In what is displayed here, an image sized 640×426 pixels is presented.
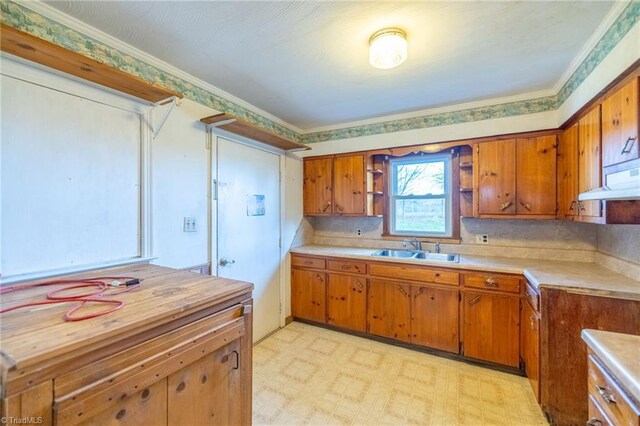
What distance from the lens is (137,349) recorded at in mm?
979

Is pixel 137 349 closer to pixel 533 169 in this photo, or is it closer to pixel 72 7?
pixel 72 7

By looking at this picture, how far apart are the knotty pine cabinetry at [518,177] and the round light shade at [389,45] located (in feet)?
5.02

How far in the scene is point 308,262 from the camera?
3354mm

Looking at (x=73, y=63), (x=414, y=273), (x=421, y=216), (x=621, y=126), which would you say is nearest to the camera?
(x=73, y=63)

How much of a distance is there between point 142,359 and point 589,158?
2884mm

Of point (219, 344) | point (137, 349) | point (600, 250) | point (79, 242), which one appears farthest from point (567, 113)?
point (79, 242)

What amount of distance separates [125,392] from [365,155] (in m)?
2.98

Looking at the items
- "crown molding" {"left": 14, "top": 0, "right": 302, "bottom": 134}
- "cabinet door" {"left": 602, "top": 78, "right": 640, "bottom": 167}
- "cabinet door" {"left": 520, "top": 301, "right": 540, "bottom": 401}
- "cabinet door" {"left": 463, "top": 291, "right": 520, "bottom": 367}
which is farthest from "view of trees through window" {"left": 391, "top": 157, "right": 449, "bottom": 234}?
"crown molding" {"left": 14, "top": 0, "right": 302, "bottom": 134}

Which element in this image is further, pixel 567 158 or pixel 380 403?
pixel 567 158

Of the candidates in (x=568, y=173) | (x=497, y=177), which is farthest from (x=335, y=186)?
(x=568, y=173)

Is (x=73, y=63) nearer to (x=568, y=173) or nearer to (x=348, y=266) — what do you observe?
(x=348, y=266)

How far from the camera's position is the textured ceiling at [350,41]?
1.55m

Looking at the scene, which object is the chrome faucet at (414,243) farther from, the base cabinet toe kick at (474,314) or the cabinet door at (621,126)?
the cabinet door at (621,126)

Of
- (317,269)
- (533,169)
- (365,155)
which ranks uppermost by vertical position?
(365,155)
